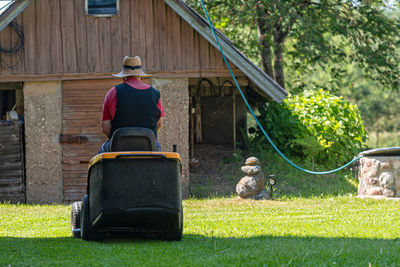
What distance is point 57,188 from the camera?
13422 millimetres

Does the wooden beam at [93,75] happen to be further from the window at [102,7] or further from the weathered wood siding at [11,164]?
the window at [102,7]

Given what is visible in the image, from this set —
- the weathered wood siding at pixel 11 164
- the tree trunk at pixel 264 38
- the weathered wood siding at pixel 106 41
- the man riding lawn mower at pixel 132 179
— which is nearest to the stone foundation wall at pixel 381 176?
the weathered wood siding at pixel 106 41

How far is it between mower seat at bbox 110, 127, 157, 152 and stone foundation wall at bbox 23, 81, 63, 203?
23.0ft

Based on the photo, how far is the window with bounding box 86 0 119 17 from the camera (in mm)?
13320

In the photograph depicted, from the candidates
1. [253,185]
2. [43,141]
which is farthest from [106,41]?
[253,185]

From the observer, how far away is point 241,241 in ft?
22.4

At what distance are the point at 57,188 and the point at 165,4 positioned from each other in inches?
169

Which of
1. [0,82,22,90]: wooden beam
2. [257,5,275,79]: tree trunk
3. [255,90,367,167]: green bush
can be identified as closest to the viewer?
[0,82,22,90]: wooden beam

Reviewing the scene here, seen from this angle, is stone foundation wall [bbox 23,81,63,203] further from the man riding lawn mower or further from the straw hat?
the man riding lawn mower

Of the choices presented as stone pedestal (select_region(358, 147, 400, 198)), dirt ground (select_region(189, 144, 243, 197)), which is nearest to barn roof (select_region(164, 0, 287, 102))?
dirt ground (select_region(189, 144, 243, 197))

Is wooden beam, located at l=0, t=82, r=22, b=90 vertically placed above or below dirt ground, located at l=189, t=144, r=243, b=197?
above

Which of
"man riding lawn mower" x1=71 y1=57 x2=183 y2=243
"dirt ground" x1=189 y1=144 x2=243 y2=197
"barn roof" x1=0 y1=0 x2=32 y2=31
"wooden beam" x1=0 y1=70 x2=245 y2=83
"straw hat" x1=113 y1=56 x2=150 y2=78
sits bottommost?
"dirt ground" x1=189 y1=144 x2=243 y2=197

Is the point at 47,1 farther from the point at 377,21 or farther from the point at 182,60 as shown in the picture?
the point at 377,21

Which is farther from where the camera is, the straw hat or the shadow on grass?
the straw hat
